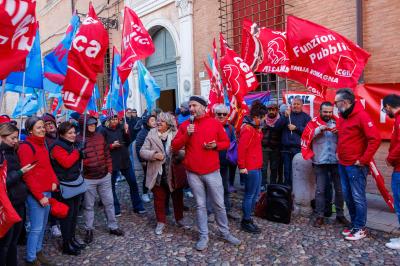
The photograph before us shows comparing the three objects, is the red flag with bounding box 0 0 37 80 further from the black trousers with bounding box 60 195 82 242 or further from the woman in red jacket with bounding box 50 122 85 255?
the black trousers with bounding box 60 195 82 242

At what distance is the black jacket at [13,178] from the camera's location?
123 inches

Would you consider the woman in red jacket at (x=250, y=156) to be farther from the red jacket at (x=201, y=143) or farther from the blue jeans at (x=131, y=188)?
the blue jeans at (x=131, y=188)

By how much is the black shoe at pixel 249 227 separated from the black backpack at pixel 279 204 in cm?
48

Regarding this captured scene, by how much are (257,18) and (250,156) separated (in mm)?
5253

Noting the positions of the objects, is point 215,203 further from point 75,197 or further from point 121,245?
point 75,197

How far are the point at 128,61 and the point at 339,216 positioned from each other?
421cm

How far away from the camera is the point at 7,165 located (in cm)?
315

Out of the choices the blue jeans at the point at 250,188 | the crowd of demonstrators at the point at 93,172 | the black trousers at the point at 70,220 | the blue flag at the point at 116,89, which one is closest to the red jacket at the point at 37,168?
the black trousers at the point at 70,220

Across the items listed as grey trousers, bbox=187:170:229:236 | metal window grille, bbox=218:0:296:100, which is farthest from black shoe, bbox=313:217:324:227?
metal window grille, bbox=218:0:296:100

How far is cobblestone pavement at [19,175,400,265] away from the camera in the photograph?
378cm

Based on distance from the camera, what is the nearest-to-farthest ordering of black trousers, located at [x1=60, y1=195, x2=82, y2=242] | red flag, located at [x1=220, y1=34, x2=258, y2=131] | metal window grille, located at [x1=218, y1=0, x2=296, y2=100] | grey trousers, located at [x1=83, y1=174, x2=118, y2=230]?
black trousers, located at [x1=60, y1=195, x2=82, y2=242] < grey trousers, located at [x1=83, y1=174, x2=118, y2=230] < red flag, located at [x1=220, y1=34, x2=258, y2=131] < metal window grille, located at [x1=218, y1=0, x2=296, y2=100]

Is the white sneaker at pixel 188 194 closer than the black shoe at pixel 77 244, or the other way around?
the black shoe at pixel 77 244

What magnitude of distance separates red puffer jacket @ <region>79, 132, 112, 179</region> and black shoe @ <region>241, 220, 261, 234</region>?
1.97 m

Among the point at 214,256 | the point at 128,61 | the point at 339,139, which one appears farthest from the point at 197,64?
the point at 214,256
